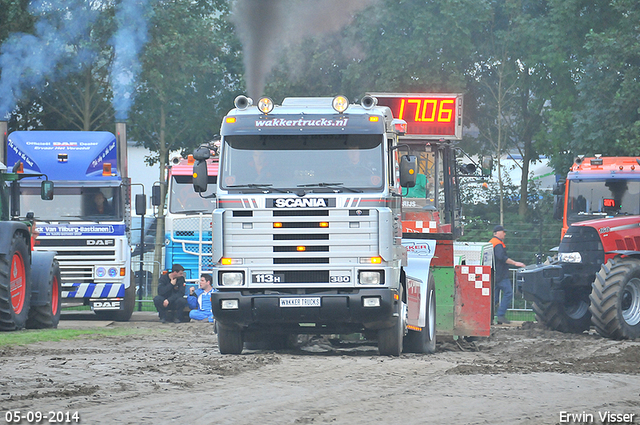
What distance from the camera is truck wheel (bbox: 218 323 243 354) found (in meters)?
13.1

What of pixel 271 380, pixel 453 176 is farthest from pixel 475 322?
pixel 271 380

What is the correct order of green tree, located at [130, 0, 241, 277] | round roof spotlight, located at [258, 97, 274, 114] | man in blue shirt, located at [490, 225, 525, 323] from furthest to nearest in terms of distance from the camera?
green tree, located at [130, 0, 241, 277] → man in blue shirt, located at [490, 225, 525, 323] → round roof spotlight, located at [258, 97, 274, 114]

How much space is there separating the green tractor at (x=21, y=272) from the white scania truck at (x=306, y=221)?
454 centimetres

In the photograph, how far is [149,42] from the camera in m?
29.5

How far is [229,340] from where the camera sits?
13.1 metres

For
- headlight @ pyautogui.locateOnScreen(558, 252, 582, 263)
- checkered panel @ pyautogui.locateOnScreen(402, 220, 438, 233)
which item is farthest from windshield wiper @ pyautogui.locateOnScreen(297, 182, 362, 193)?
headlight @ pyautogui.locateOnScreen(558, 252, 582, 263)

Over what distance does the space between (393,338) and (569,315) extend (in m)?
6.50

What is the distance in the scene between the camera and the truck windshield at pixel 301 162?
40.4 ft

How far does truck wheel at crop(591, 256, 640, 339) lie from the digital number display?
330 cm

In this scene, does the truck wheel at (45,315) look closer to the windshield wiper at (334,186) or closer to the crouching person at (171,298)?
the crouching person at (171,298)

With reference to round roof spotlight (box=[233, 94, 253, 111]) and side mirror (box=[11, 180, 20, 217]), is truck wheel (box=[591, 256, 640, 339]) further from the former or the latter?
side mirror (box=[11, 180, 20, 217])

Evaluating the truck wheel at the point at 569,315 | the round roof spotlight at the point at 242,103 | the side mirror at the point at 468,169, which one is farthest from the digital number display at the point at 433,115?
the round roof spotlight at the point at 242,103

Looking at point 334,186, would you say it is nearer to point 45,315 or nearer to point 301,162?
point 301,162

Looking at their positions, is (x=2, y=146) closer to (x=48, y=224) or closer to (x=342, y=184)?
(x=48, y=224)
